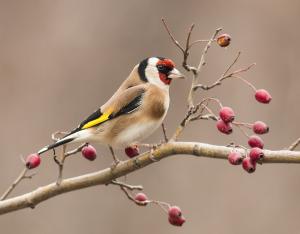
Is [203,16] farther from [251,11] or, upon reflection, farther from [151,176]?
[151,176]

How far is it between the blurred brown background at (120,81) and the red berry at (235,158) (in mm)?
4042

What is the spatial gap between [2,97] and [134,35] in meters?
1.44

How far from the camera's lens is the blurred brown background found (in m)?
6.94

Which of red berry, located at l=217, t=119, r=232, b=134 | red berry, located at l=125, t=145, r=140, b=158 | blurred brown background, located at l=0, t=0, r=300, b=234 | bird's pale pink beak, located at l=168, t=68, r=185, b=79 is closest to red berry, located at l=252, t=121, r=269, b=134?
red berry, located at l=217, t=119, r=232, b=134

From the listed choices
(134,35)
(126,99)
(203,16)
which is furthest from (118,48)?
(126,99)

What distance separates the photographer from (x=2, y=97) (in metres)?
7.35

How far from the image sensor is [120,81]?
7.12 meters

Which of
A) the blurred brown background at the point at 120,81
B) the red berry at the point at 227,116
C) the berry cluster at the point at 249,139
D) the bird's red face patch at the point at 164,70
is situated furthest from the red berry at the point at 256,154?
the blurred brown background at the point at 120,81

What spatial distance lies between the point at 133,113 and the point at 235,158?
4.15 feet

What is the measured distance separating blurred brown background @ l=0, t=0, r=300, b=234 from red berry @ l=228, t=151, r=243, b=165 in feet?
13.3

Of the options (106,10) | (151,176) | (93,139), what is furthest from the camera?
(106,10)

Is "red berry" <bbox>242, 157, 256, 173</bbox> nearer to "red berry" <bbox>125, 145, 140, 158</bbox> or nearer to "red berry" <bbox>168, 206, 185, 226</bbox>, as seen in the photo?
"red berry" <bbox>168, 206, 185, 226</bbox>

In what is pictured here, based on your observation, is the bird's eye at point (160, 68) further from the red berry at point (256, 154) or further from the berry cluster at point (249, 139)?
the red berry at point (256, 154)

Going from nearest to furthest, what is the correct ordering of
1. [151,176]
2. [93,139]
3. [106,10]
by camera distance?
1. [93,139]
2. [151,176]
3. [106,10]
